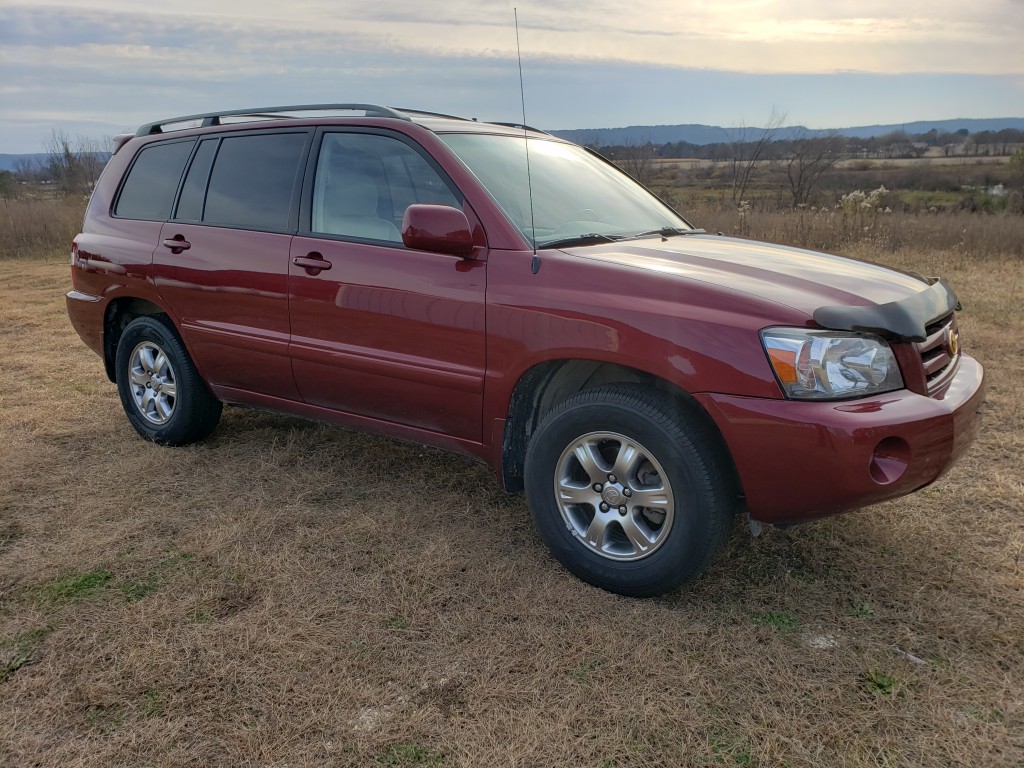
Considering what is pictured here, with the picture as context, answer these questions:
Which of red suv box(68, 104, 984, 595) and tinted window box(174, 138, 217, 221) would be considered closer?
red suv box(68, 104, 984, 595)

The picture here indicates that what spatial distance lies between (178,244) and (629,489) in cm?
285

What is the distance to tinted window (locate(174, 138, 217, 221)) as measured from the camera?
166 inches

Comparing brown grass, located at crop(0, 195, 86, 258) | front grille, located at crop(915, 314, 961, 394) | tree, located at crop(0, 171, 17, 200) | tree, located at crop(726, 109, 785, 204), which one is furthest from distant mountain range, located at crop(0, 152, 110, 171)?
front grille, located at crop(915, 314, 961, 394)

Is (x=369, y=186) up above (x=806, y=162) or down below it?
below

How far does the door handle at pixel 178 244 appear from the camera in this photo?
417 centimetres

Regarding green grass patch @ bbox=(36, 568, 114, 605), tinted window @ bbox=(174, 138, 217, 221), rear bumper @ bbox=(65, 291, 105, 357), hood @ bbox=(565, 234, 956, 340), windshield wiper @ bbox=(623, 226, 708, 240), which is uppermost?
tinted window @ bbox=(174, 138, 217, 221)

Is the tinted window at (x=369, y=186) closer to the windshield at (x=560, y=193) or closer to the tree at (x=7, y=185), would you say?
the windshield at (x=560, y=193)

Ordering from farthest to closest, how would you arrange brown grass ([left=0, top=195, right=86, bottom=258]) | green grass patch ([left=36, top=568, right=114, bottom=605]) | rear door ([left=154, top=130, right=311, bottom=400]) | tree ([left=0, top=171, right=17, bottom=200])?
1. tree ([left=0, top=171, right=17, bottom=200])
2. brown grass ([left=0, top=195, right=86, bottom=258])
3. rear door ([left=154, top=130, right=311, bottom=400])
4. green grass patch ([left=36, top=568, right=114, bottom=605])

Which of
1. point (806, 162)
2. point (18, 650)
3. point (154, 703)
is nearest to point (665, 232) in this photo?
point (154, 703)

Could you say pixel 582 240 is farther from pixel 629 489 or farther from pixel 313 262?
pixel 313 262

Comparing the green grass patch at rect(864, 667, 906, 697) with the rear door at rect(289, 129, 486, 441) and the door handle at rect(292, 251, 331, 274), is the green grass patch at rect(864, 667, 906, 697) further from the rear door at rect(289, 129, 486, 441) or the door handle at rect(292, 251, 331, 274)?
the door handle at rect(292, 251, 331, 274)

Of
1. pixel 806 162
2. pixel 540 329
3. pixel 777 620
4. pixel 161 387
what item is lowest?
pixel 777 620

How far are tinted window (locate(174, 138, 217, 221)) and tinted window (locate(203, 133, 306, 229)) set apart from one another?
0.06 meters

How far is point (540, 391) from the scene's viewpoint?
3197mm
